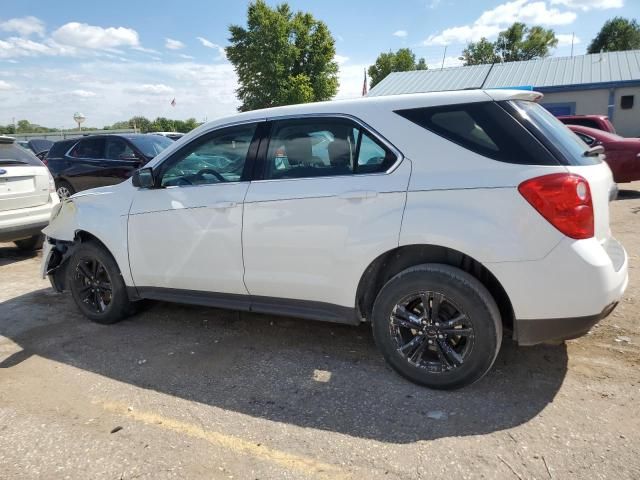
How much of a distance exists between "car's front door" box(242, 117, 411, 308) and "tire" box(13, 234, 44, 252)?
5646 millimetres

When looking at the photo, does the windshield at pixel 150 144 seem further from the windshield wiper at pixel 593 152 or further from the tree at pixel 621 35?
the tree at pixel 621 35

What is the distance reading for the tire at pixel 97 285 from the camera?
4.17m

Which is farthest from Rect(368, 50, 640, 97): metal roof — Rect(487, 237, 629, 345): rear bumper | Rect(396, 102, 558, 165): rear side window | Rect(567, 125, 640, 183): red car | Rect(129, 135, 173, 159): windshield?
Rect(487, 237, 629, 345): rear bumper

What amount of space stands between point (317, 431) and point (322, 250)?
1114 millimetres

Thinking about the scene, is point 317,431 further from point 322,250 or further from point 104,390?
point 104,390

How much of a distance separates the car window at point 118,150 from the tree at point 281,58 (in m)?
31.6

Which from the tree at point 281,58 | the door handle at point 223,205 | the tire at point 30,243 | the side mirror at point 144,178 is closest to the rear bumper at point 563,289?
the door handle at point 223,205

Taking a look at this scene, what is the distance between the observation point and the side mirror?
12.5 feet

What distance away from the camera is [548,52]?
196 ft

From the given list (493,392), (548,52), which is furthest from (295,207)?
(548,52)

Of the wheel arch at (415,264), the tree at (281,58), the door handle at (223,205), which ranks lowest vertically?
the wheel arch at (415,264)

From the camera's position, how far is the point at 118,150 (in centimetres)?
936

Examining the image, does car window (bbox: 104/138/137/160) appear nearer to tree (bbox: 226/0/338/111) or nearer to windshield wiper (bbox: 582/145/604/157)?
windshield wiper (bbox: 582/145/604/157)

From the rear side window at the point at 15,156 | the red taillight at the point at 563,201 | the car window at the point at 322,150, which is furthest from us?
the rear side window at the point at 15,156
